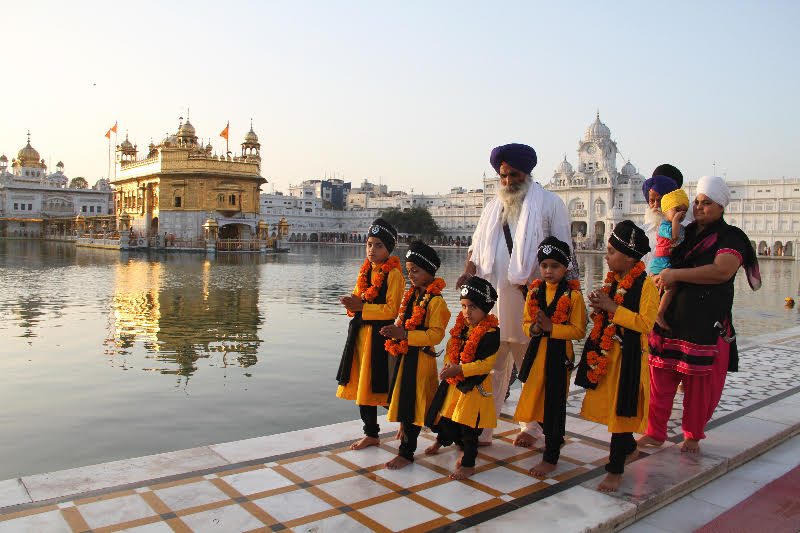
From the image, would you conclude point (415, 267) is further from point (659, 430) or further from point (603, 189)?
point (603, 189)

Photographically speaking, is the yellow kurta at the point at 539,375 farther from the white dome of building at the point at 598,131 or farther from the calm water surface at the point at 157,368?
the white dome of building at the point at 598,131

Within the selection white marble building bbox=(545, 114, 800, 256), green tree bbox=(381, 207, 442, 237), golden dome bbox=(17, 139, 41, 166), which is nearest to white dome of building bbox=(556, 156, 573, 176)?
white marble building bbox=(545, 114, 800, 256)

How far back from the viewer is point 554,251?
13.5 ft

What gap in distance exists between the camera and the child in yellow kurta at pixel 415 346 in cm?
414

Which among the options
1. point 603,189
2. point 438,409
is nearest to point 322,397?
point 438,409

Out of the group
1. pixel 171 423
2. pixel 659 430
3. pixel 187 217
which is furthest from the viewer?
pixel 187 217

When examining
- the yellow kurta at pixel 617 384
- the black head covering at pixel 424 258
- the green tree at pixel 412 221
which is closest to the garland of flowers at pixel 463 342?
the black head covering at pixel 424 258

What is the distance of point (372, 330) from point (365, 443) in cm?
76

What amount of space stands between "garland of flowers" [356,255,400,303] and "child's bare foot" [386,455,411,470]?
41.6 inches

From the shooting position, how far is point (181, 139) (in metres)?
46.1

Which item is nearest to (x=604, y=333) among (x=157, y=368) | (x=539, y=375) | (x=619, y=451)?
(x=539, y=375)

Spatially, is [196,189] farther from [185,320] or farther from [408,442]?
[408,442]

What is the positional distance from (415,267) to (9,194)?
261 feet

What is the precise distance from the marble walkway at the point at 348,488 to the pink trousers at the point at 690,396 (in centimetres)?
16
